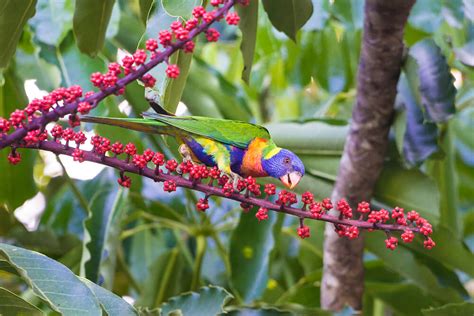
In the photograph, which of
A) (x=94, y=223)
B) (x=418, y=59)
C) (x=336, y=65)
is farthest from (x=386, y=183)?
(x=336, y=65)

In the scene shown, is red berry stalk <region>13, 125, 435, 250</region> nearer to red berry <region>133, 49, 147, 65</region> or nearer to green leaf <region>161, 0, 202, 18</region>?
red berry <region>133, 49, 147, 65</region>

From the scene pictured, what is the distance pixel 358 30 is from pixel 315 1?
408mm

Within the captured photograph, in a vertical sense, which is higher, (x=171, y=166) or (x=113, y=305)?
(x=171, y=166)

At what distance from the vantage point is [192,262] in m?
2.01

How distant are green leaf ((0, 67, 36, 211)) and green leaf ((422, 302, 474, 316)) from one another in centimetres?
92

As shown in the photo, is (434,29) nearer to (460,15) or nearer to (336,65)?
(460,15)

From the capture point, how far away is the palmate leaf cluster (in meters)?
1.19

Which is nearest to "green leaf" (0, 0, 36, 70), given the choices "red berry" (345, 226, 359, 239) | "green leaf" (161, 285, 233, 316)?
"green leaf" (161, 285, 233, 316)

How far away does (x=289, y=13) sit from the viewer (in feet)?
3.96

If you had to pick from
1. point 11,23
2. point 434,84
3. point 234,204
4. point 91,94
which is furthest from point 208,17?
point 234,204

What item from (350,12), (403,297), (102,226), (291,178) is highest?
(350,12)

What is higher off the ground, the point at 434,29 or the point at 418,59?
the point at 434,29

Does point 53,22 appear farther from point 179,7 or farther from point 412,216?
point 412,216

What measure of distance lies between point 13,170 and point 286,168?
0.91 meters
